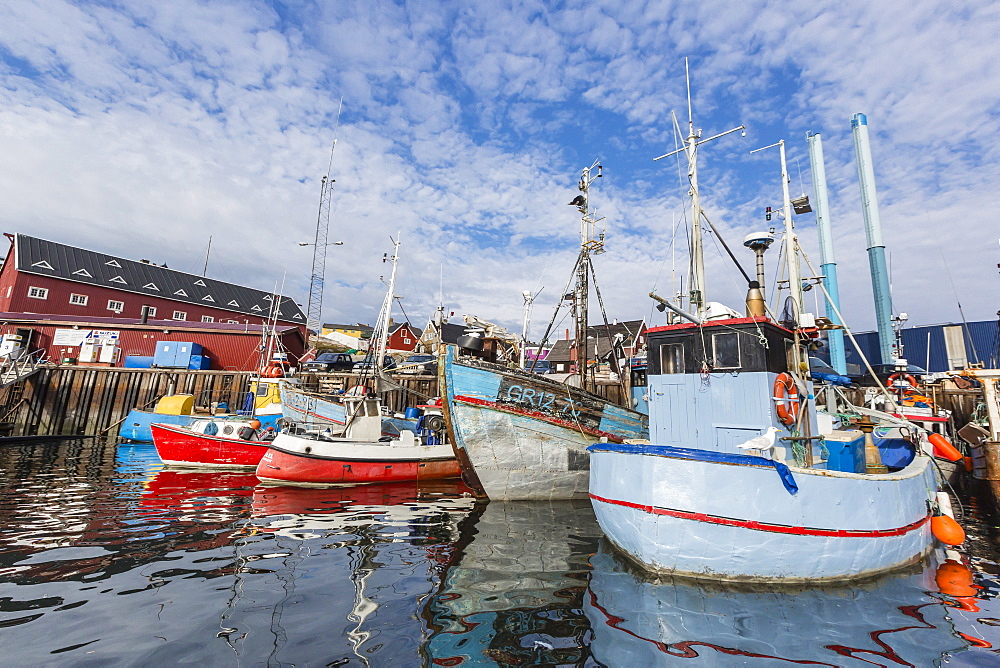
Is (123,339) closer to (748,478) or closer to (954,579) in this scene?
(748,478)

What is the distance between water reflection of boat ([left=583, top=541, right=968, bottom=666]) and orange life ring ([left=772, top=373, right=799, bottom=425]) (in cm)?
255

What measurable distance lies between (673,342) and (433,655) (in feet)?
22.3

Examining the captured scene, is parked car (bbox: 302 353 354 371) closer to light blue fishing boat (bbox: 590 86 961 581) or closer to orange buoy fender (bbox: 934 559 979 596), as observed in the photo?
light blue fishing boat (bbox: 590 86 961 581)

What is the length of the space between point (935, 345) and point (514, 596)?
51345mm

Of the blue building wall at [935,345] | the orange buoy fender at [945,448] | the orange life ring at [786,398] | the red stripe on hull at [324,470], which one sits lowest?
the red stripe on hull at [324,470]

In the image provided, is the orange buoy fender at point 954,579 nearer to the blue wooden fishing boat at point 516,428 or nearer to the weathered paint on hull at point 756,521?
the weathered paint on hull at point 756,521

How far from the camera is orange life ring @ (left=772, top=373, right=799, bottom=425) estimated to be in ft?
24.5

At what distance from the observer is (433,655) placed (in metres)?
4.42

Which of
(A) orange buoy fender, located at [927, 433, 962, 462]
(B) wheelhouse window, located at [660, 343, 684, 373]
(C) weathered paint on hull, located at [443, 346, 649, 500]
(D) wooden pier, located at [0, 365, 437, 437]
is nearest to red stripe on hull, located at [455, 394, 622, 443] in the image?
(C) weathered paint on hull, located at [443, 346, 649, 500]

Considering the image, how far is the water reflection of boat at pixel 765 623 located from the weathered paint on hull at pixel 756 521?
0.25 metres

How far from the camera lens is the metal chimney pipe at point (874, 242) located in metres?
37.7

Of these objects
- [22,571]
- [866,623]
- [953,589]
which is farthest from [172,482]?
[953,589]

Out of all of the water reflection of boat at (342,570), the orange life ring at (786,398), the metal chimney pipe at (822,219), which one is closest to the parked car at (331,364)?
the water reflection of boat at (342,570)

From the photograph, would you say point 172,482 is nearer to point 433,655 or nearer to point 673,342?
point 433,655
